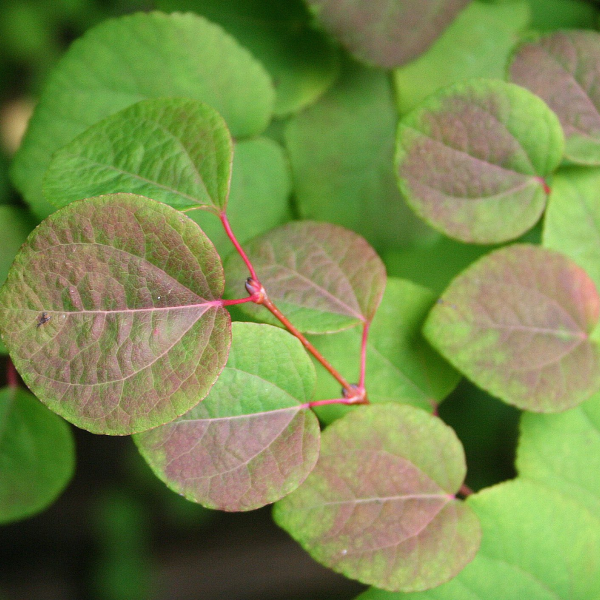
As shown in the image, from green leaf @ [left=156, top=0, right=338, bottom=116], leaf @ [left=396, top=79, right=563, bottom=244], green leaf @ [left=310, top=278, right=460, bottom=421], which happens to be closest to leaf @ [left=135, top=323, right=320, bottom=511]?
green leaf @ [left=310, top=278, right=460, bottom=421]

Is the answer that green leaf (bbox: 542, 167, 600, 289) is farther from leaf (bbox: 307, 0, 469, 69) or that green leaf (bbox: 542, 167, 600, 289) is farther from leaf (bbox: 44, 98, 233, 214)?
leaf (bbox: 44, 98, 233, 214)

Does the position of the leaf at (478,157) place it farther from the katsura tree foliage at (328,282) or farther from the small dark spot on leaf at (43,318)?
the small dark spot on leaf at (43,318)

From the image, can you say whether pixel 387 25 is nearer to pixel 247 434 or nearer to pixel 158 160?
pixel 158 160

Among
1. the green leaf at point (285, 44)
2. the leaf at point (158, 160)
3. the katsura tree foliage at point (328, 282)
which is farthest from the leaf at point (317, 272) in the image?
the green leaf at point (285, 44)

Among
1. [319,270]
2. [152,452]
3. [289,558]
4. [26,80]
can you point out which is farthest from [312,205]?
[289,558]

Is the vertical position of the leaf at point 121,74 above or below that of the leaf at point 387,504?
above

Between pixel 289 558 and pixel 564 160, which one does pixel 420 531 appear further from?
pixel 289 558

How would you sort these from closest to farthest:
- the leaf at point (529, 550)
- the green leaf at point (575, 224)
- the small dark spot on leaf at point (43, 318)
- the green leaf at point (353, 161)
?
the small dark spot on leaf at point (43, 318), the leaf at point (529, 550), the green leaf at point (575, 224), the green leaf at point (353, 161)


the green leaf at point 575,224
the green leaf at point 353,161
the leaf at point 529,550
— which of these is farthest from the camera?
the green leaf at point 353,161
